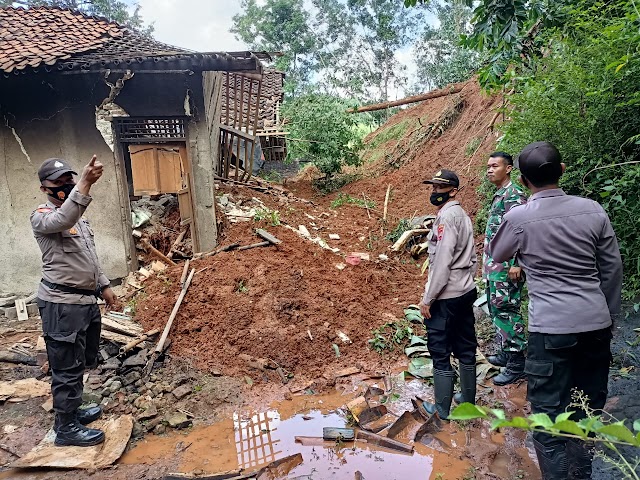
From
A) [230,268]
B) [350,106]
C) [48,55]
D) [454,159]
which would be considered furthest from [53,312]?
[350,106]

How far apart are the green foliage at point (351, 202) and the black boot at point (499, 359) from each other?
738 cm

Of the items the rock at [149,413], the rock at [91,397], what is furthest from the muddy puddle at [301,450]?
the rock at [91,397]

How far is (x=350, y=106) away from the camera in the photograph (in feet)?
57.0

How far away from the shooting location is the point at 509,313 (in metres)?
4.37

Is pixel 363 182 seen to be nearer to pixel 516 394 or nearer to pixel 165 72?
pixel 165 72

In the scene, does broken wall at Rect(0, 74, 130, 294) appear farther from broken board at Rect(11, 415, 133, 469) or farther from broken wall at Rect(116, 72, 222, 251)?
broken board at Rect(11, 415, 133, 469)

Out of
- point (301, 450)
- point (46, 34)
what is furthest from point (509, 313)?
point (46, 34)

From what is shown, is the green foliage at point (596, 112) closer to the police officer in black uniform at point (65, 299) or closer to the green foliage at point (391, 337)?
the green foliage at point (391, 337)

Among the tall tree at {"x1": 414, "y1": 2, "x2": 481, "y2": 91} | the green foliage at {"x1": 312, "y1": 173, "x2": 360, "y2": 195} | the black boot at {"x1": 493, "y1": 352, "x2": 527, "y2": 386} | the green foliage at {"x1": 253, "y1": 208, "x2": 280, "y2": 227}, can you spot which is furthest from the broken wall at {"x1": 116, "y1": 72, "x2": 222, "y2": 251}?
the tall tree at {"x1": 414, "y1": 2, "x2": 481, "y2": 91}

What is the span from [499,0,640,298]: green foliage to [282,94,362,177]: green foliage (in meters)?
9.09

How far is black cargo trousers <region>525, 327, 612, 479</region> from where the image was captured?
259cm

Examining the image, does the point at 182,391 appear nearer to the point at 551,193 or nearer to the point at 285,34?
the point at 551,193

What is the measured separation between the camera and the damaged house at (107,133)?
7230 millimetres

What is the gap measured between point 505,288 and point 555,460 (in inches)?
76.8
